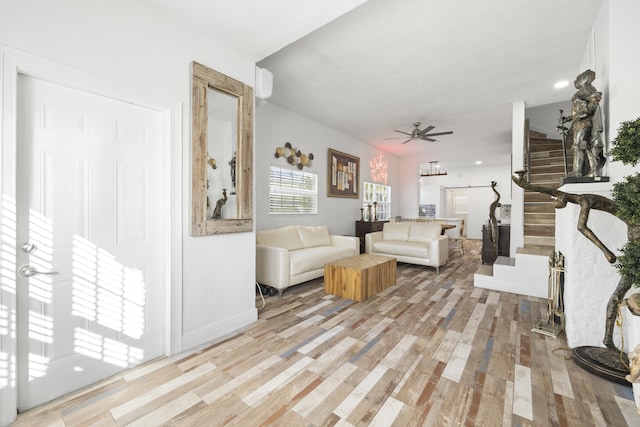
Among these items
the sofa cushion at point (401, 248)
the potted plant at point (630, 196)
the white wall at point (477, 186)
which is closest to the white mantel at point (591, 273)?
the potted plant at point (630, 196)

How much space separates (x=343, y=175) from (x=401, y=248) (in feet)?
7.15

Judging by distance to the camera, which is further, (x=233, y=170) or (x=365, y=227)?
(x=365, y=227)

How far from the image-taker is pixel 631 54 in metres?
1.99

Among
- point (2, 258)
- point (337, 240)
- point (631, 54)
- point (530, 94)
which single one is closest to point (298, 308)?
point (337, 240)

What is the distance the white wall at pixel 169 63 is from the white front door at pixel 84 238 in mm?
181

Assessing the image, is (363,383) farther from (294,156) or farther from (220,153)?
(294,156)

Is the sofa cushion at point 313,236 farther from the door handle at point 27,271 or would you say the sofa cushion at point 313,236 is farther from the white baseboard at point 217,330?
the door handle at point 27,271

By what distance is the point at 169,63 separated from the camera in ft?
6.95

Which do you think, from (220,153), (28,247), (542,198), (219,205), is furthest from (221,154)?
(542,198)

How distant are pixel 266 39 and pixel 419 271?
14.4 ft

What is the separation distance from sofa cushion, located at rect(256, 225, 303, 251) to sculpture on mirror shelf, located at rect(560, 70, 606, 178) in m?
3.50

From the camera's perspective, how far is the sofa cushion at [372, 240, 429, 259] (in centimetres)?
491

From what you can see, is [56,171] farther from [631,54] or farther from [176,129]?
[631,54]

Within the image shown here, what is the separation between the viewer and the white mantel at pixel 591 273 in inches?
81.6
